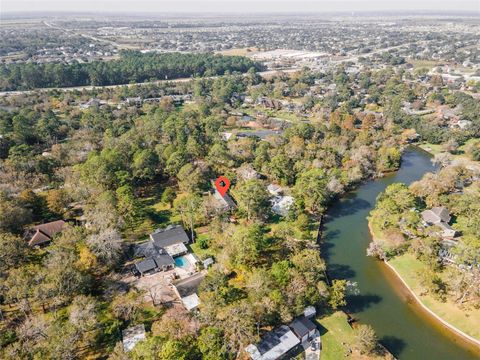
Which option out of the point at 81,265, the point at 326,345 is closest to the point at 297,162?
the point at 326,345

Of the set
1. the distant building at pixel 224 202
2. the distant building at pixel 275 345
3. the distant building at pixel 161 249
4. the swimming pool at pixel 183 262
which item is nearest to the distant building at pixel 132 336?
the distant building at pixel 161 249

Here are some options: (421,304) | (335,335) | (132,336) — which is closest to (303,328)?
(335,335)

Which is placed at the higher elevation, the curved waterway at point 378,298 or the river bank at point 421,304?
the river bank at point 421,304

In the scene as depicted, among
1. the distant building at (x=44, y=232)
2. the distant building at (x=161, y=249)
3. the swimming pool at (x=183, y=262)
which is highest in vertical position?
the distant building at (x=44, y=232)

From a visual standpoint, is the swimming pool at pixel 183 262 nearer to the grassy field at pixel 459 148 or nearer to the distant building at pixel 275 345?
the distant building at pixel 275 345

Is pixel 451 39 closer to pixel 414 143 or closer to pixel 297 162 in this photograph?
pixel 414 143
